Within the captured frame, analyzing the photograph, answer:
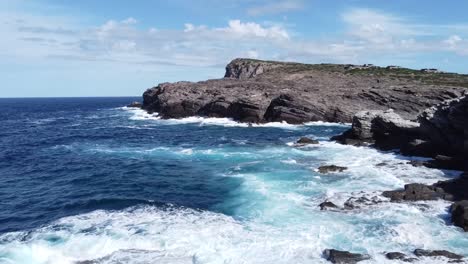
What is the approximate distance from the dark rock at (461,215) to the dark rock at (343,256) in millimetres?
7266

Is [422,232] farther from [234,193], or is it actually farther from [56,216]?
[56,216]

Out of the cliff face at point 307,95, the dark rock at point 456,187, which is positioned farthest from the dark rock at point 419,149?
the cliff face at point 307,95

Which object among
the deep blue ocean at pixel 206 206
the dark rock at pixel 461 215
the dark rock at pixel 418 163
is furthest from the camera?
the dark rock at pixel 418 163

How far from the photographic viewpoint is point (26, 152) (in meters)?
56.9

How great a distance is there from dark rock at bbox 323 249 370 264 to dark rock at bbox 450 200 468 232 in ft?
23.8

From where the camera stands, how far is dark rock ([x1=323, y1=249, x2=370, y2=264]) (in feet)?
69.8

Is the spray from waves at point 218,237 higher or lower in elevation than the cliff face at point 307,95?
lower

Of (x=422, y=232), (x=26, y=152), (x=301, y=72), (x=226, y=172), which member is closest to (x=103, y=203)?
(x=226, y=172)

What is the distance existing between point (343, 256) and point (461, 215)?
29.0 feet

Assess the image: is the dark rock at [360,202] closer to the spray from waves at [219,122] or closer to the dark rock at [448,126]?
the dark rock at [448,126]

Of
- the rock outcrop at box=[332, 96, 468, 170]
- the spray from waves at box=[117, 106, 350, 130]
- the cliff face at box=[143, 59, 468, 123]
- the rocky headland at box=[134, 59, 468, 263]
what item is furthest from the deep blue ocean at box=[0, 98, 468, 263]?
the cliff face at box=[143, 59, 468, 123]

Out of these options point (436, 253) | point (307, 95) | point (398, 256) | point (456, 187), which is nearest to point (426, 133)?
point (456, 187)

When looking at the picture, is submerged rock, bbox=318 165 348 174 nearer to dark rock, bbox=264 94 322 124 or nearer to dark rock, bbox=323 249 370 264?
dark rock, bbox=323 249 370 264

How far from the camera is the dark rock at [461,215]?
25183mm
